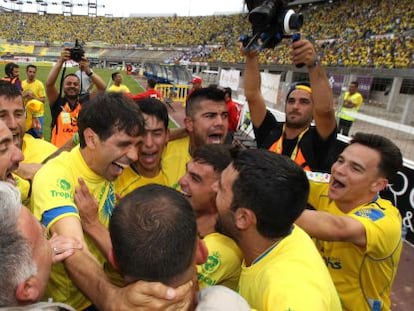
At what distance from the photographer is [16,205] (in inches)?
55.3

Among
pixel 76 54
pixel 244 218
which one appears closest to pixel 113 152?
pixel 244 218

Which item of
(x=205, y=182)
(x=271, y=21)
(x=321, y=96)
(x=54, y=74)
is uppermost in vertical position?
(x=271, y=21)

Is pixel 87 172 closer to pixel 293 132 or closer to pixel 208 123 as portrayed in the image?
pixel 208 123

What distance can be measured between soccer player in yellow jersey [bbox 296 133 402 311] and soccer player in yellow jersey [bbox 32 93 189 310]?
1320mm

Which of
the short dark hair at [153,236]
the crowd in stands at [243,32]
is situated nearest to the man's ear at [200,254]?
the short dark hair at [153,236]

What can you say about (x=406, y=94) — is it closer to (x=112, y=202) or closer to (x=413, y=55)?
(x=112, y=202)

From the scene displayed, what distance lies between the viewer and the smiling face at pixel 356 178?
2689 millimetres

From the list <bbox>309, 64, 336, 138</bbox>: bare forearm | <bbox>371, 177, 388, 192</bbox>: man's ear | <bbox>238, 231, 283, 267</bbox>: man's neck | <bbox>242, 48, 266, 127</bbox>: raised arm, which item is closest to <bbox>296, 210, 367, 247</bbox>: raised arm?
<bbox>238, 231, 283, 267</bbox>: man's neck

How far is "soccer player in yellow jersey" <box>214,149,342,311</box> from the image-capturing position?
1573 millimetres

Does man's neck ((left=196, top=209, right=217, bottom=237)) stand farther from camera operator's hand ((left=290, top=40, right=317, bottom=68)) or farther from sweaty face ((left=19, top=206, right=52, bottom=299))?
camera operator's hand ((left=290, top=40, right=317, bottom=68))

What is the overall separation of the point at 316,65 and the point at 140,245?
7.63 feet

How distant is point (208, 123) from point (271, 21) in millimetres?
1217

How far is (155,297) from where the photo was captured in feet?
4.37

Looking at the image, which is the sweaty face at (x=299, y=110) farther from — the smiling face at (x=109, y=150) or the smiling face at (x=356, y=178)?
the smiling face at (x=109, y=150)
